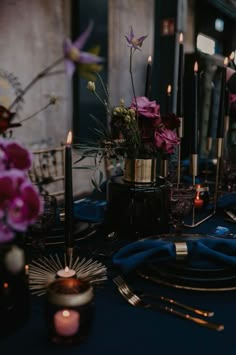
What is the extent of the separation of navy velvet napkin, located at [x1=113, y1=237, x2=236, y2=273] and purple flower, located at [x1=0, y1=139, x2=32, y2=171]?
0.34m

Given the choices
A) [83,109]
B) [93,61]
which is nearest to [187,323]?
[93,61]

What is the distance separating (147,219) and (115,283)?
23cm

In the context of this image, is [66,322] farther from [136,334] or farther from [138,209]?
[138,209]

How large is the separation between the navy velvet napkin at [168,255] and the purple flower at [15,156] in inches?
13.2

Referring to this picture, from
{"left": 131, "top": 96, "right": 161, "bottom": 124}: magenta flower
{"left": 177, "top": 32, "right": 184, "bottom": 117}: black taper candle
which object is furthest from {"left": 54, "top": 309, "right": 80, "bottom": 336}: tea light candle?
{"left": 177, "top": 32, "right": 184, "bottom": 117}: black taper candle

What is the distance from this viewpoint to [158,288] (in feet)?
2.52

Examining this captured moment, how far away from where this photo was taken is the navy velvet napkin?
777 mm

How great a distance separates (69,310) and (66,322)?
0.02 m

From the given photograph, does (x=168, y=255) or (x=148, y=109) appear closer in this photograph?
(x=168, y=255)

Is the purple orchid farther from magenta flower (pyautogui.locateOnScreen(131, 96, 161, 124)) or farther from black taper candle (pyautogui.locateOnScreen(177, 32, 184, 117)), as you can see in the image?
black taper candle (pyautogui.locateOnScreen(177, 32, 184, 117))

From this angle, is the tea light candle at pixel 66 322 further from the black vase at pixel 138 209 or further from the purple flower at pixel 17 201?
the black vase at pixel 138 209

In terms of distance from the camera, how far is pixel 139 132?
96cm

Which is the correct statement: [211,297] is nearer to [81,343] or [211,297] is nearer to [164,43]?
[81,343]

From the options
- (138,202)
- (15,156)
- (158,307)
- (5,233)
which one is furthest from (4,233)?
(138,202)
